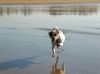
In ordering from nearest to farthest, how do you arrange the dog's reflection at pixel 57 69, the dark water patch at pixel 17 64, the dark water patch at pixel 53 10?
the dog's reflection at pixel 57 69
the dark water patch at pixel 17 64
the dark water patch at pixel 53 10

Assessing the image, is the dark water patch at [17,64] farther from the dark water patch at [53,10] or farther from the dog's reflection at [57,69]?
the dark water patch at [53,10]

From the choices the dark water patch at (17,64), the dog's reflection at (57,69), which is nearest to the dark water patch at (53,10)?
the dark water patch at (17,64)

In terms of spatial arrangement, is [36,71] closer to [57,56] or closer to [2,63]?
[2,63]

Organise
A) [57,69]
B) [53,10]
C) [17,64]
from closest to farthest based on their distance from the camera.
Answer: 1. [57,69]
2. [17,64]
3. [53,10]

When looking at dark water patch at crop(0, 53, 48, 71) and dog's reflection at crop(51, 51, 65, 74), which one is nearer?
dog's reflection at crop(51, 51, 65, 74)

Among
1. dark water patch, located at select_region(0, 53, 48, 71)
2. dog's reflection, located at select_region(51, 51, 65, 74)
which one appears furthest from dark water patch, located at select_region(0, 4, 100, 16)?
dog's reflection, located at select_region(51, 51, 65, 74)

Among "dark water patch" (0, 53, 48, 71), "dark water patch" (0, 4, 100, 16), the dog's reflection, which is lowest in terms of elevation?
"dark water patch" (0, 4, 100, 16)

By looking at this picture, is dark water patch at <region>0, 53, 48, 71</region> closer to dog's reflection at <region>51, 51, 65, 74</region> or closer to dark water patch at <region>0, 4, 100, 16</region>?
dog's reflection at <region>51, 51, 65, 74</region>

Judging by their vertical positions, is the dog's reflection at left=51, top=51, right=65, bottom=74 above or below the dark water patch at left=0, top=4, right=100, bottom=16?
above

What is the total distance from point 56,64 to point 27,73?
67.9 inches

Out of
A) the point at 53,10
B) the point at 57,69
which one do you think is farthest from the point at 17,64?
the point at 53,10

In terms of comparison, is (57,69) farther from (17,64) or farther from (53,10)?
(53,10)

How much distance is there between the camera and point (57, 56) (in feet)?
47.2

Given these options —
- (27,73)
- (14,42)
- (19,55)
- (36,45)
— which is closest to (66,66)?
(27,73)
